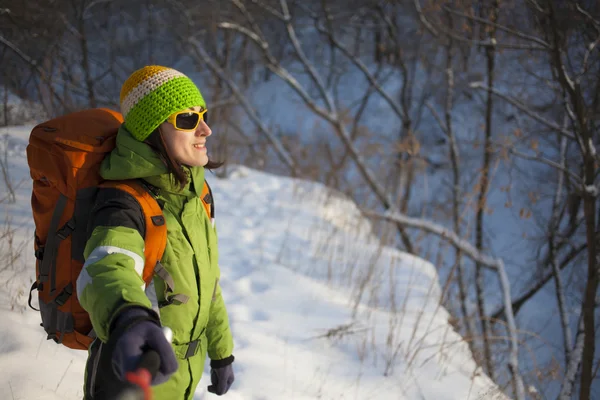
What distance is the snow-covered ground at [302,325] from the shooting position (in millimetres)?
1938

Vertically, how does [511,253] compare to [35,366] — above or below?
below

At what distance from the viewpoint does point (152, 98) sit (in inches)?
48.9

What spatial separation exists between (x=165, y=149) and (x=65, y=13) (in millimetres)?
5119

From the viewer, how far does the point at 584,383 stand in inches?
158

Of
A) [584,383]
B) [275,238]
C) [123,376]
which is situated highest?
[123,376]

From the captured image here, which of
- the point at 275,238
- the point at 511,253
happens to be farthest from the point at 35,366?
the point at 511,253

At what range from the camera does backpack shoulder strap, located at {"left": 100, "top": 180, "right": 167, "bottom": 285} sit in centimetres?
114

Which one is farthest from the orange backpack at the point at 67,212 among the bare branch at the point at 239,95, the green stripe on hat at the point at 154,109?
the bare branch at the point at 239,95

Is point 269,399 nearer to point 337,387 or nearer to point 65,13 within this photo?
point 337,387

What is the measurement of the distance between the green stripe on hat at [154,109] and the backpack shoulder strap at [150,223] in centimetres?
15

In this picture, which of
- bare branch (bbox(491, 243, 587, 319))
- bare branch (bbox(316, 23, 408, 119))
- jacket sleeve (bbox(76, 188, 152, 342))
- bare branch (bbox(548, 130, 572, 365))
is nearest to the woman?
jacket sleeve (bbox(76, 188, 152, 342))

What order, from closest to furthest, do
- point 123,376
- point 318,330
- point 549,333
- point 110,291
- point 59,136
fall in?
point 123,376 < point 110,291 < point 59,136 < point 318,330 < point 549,333

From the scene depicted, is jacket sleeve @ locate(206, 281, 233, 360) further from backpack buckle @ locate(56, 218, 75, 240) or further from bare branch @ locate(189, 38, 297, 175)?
bare branch @ locate(189, 38, 297, 175)

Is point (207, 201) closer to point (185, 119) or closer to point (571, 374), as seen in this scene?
point (185, 119)
